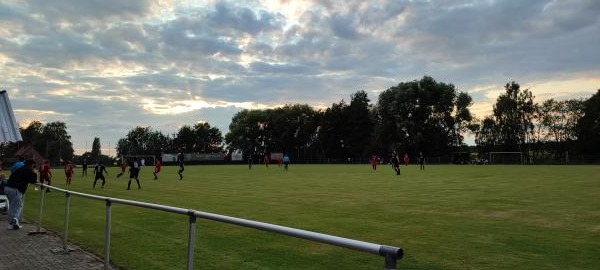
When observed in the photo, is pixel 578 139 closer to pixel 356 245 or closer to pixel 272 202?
pixel 272 202

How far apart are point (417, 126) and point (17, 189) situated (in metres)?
84.0

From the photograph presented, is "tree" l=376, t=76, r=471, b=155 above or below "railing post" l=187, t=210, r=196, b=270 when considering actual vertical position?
above

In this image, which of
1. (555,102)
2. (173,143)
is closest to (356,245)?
(555,102)

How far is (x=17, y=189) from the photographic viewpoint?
505 inches

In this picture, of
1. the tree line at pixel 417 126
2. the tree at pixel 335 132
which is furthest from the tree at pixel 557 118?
the tree at pixel 335 132

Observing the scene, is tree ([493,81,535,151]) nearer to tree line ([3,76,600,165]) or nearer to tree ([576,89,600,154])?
tree line ([3,76,600,165])

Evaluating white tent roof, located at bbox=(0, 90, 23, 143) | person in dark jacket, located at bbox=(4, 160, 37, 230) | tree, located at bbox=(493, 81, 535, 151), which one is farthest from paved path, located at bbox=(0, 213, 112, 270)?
tree, located at bbox=(493, 81, 535, 151)

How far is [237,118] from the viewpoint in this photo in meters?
144

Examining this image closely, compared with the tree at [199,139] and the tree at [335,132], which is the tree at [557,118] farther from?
the tree at [199,139]

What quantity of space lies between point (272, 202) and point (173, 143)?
487ft

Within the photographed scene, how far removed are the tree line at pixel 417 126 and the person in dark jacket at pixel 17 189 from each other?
2947 inches

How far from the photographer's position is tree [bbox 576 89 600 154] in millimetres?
80500

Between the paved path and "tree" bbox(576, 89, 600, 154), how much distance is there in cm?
8551

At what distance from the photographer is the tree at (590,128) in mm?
80500
